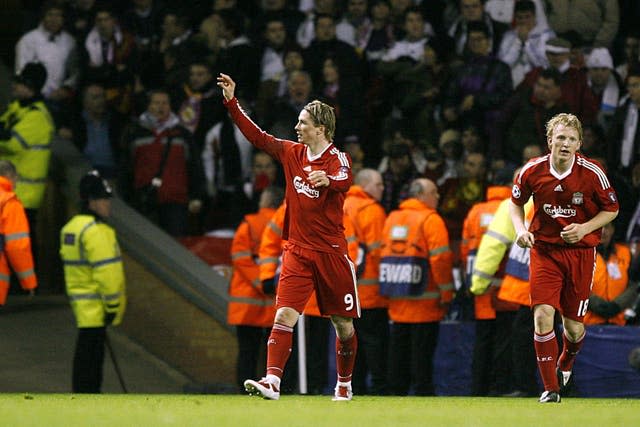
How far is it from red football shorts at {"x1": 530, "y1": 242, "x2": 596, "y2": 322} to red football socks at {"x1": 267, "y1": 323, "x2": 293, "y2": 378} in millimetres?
1862

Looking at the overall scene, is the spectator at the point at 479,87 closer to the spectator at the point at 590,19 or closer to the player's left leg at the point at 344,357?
the spectator at the point at 590,19

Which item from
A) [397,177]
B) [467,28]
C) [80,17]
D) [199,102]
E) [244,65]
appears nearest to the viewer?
[397,177]

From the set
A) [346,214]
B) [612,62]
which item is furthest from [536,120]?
[346,214]

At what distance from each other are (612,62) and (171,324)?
19.1 ft

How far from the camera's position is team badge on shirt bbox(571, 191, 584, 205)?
482 inches

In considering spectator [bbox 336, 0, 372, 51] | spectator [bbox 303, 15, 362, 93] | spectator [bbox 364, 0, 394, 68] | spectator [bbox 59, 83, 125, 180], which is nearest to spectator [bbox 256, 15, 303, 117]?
spectator [bbox 303, 15, 362, 93]

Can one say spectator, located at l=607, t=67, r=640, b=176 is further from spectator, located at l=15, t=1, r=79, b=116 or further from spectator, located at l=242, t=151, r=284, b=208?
spectator, located at l=15, t=1, r=79, b=116

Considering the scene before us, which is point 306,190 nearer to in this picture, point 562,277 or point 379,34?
point 562,277

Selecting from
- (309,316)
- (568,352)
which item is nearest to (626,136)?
(309,316)

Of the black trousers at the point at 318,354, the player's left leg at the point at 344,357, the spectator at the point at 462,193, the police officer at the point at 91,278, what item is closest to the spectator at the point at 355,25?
the spectator at the point at 462,193

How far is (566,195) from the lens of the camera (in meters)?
12.3

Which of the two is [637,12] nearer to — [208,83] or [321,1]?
[321,1]

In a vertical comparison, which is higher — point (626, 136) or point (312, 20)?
point (312, 20)

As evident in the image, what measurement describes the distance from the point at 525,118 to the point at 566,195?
5.46 metres
